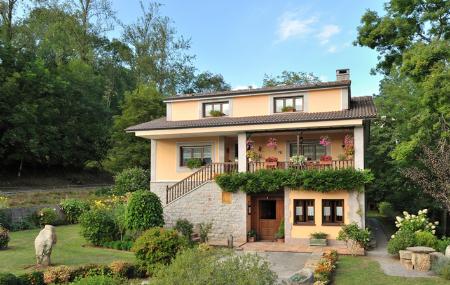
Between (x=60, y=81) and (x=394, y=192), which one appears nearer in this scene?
(x=394, y=192)

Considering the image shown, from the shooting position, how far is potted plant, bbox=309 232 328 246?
2059cm

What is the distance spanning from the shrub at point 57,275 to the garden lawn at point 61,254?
1599mm

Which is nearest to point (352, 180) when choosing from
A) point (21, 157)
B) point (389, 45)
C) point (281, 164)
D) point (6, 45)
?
point (281, 164)

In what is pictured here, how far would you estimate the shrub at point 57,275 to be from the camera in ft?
42.3

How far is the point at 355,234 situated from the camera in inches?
757

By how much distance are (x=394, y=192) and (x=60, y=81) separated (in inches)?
1263

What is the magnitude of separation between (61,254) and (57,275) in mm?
4563

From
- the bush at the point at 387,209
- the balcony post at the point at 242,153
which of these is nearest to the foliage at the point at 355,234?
the balcony post at the point at 242,153

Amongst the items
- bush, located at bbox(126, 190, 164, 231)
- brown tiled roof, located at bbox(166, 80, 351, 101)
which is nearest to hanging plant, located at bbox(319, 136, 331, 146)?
brown tiled roof, located at bbox(166, 80, 351, 101)

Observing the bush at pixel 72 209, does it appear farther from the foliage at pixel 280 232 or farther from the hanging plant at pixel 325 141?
the hanging plant at pixel 325 141

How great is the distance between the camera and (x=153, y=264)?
Answer: 1458 cm

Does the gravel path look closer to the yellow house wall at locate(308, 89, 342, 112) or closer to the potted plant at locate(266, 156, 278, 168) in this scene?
the potted plant at locate(266, 156, 278, 168)

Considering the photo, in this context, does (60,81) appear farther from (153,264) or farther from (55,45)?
(153,264)

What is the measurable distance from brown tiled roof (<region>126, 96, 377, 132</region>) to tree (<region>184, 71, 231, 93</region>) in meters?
31.8
